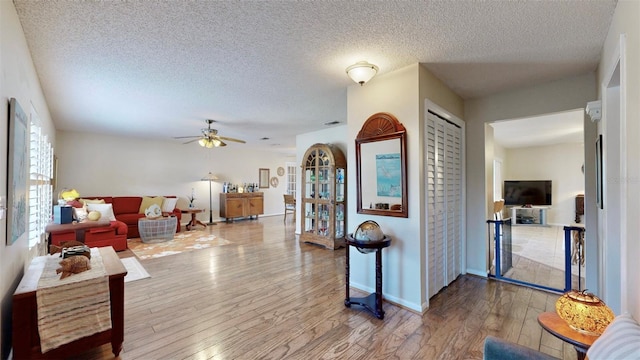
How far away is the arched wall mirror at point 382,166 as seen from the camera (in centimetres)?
281

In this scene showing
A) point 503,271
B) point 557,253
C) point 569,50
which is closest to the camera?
point 569,50

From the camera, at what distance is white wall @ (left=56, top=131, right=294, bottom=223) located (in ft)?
20.9

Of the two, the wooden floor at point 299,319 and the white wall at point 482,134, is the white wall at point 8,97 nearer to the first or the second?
the wooden floor at point 299,319

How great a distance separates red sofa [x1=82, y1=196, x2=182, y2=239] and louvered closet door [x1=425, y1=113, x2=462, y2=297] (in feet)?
19.9

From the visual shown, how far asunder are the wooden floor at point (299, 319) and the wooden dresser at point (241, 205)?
14.3 feet

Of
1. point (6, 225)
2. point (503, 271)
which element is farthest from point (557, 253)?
point (6, 225)

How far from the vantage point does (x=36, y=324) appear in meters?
1.71

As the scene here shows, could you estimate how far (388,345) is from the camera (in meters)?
2.15

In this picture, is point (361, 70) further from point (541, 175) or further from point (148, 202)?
point (541, 175)

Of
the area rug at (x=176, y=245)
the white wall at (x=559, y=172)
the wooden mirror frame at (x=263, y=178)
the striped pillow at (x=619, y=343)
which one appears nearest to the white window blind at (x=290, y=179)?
the wooden mirror frame at (x=263, y=178)

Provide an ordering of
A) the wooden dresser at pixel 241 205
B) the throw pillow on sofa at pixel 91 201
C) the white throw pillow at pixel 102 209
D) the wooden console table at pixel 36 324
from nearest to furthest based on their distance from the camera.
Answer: the wooden console table at pixel 36 324, the white throw pillow at pixel 102 209, the throw pillow on sofa at pixel 91 201, the wooden dresser at pixel 241 205

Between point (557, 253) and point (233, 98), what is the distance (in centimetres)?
608

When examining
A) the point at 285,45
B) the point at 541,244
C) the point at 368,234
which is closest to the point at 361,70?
the point at 285,45

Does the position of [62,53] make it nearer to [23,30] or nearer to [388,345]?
[23,30]
